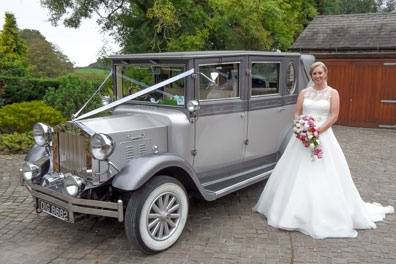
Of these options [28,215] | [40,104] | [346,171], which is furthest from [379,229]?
[40,104]

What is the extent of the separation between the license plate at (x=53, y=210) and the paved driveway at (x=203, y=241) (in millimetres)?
410

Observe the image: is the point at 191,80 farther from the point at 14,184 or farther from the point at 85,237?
the point at 14,184

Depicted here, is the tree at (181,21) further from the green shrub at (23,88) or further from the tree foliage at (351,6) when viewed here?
the tree foliage at (351,6)

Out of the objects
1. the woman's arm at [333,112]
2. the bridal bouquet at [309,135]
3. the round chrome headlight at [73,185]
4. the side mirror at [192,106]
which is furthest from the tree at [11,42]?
the woman's arm at [333,112]

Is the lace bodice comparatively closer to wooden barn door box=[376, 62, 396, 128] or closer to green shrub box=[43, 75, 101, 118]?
green shrub box=[43, 75, 101, 118]

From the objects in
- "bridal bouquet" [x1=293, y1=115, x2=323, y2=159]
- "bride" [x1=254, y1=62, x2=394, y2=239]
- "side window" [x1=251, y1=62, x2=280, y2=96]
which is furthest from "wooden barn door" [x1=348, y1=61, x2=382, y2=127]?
"bridal bouquet" [x1=293, y1=115, x2=323, y2=159]

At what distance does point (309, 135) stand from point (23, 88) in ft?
47.4

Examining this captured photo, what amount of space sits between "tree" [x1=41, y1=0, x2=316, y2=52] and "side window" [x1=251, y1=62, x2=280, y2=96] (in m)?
7.47

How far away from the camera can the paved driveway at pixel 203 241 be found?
13.9ft

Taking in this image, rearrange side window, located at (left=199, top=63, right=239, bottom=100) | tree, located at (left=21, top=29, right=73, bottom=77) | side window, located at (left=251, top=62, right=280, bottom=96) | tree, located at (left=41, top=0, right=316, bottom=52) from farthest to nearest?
tree, located at (left=21, top=29, right=73, bottom=77) < tree, located at (left=41, top=0, right=316, bottom=52) < side window, located at (left=251, top=62, right=280, bottom=96) < side window, located at (left=199, top=63, right=239, bottom=100)

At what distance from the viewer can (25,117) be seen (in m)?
9.84

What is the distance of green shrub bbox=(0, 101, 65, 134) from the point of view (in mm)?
9742

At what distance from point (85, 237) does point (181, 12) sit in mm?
10564

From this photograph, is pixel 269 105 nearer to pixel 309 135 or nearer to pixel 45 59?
pixel 309 135
